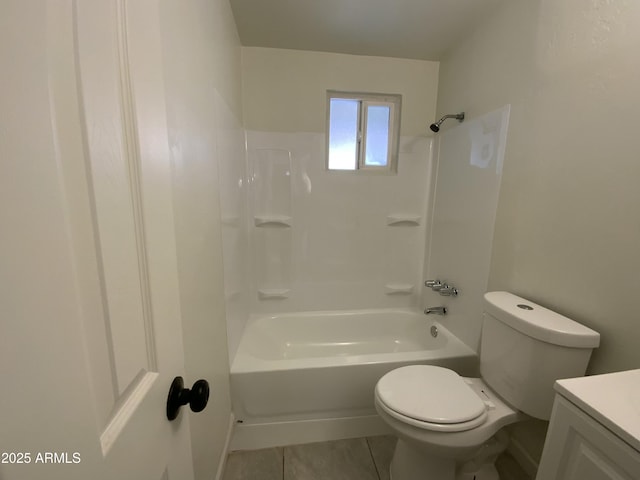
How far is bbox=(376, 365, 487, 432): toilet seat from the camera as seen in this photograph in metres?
1.02

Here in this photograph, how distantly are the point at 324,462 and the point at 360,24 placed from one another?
2.37m

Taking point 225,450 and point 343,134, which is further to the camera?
point 343,134

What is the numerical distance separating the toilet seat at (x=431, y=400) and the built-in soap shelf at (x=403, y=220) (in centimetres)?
113

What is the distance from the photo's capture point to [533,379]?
40.8 inches

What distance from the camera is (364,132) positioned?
2.12m

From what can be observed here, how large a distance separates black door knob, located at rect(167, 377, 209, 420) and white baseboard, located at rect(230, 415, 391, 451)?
1172 millimetres

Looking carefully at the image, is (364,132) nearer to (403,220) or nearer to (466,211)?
(403,220)

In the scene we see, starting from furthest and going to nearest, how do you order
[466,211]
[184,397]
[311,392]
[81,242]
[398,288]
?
1. [398,288]
2. [466,211]
3. [311,392]
4. [184,397]
5. [81,242]

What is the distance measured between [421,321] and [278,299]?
1.10 meters

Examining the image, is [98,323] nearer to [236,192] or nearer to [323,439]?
[236,192]

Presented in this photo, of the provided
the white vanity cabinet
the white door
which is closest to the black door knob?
the white door

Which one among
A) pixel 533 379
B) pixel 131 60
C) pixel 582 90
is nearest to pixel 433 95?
pixel 582 90

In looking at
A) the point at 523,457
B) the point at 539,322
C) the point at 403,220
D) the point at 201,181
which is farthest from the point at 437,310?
the point at 201,181

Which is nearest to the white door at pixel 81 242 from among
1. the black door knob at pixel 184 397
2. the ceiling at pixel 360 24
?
the black door knob at pixel 184 397
